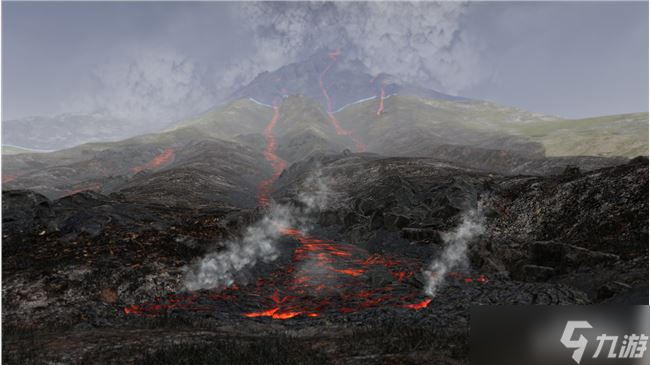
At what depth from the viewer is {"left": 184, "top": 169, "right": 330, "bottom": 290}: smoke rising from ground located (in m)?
21.7

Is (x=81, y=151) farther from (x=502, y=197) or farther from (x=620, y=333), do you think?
(x=620, y=333)

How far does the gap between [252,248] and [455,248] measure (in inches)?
571

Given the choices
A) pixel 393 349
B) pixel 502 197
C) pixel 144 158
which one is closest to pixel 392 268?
pixel 502 197

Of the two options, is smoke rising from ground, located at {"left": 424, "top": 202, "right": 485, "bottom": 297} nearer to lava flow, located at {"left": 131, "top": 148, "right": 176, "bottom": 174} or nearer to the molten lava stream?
the molten lava stream

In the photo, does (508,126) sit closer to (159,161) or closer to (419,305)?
(159,161)

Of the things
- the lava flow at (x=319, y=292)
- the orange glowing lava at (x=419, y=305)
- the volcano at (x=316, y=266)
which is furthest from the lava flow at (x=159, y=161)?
the orange glowing lava at (x=419, y=305)

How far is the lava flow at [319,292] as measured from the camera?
1762cm

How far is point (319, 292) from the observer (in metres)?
20.4

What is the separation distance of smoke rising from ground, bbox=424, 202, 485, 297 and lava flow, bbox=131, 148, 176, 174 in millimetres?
85328

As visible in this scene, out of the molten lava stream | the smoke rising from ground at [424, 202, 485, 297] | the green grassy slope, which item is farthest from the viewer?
the green grassy slope

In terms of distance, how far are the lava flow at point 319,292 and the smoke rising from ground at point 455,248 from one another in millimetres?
697
